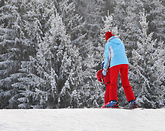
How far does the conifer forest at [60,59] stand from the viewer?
51.5 feet

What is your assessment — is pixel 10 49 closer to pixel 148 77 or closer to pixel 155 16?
pixel 148 77

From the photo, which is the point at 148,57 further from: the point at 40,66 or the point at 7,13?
the point at 7,13

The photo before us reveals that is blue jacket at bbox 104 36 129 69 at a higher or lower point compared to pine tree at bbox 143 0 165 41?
lower

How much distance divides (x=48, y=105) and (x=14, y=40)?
719 cm

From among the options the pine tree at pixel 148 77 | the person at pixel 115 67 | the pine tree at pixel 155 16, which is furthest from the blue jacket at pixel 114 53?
the pine tree at pixel 155 16
